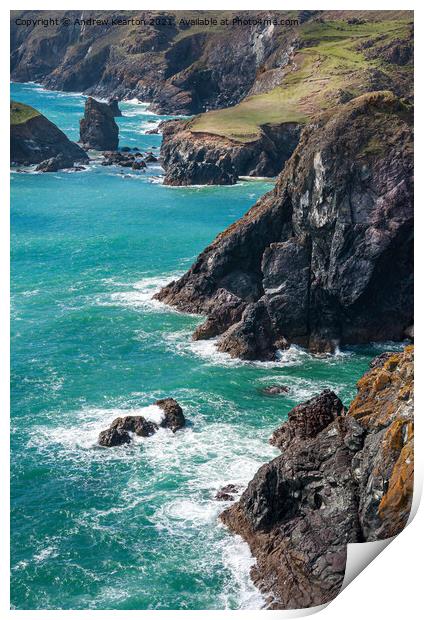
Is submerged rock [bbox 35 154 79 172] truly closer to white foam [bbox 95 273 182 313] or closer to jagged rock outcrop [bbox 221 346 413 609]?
white foam [bbox 95 273 182 313]

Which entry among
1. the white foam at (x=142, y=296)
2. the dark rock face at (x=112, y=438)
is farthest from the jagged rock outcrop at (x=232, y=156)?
the dark rock face at (x=112, y=438)

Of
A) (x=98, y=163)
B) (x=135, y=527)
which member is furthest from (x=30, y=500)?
(x=98, y=163)

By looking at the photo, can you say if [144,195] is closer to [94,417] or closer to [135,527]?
[94,417]

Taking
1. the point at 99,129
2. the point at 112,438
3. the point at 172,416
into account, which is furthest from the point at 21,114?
the point at 112,438

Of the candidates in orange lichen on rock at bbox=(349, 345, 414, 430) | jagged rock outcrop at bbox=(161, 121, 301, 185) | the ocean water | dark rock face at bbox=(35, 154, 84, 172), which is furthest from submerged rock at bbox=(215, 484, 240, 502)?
dark rock face at bbox=(35, 154, 84, 172)

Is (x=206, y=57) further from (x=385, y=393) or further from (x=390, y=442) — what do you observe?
(x=390, y=442)
